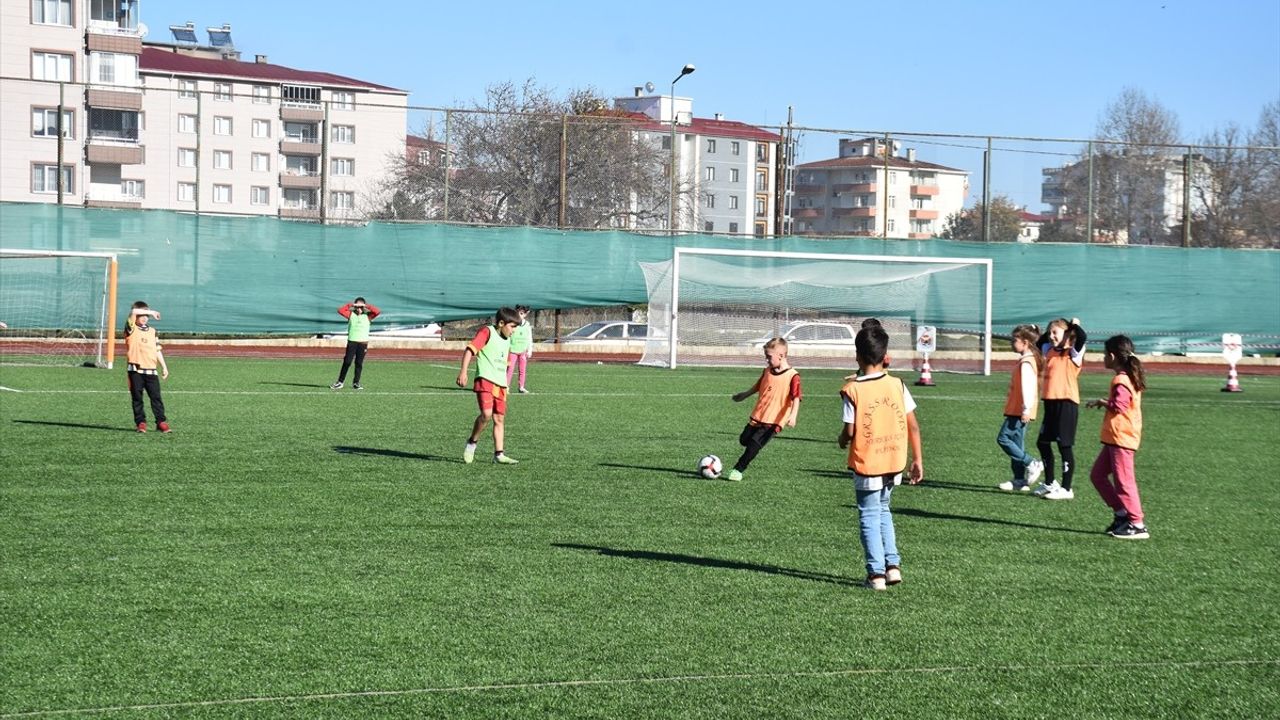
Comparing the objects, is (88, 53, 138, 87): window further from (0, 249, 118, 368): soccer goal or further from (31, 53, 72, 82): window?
(0, 249, 118, 368): soccer goal

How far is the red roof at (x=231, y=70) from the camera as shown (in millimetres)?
80312

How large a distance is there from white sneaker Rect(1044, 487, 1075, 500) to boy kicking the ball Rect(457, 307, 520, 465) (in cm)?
545

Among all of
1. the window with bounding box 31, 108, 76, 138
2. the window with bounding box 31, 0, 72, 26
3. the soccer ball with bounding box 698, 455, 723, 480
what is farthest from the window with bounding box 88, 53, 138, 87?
the soccer ball with bounding box 698, 455, 723, 480

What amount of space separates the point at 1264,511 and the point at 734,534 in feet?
17.3

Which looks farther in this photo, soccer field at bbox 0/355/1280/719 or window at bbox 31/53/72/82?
window at bbox 31/53/72/82

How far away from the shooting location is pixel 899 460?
8.41 metres

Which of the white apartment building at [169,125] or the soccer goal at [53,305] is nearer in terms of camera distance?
the soccer goal at [53,305]

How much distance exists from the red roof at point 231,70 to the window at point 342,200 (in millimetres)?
48782

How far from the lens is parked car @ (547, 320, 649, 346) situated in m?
37.0

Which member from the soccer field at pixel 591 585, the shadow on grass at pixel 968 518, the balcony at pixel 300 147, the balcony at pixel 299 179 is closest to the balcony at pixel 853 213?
the soccer field at pixel 591 585

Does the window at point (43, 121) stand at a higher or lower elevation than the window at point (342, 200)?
higher

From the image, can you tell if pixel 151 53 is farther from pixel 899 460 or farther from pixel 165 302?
pixel 899 460

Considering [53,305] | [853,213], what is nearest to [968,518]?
[53,305]

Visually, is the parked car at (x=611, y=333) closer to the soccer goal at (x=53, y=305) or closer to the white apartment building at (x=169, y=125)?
the white apartment building at (x=169, y=125)
